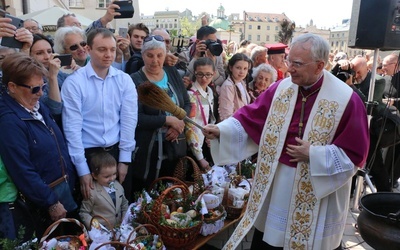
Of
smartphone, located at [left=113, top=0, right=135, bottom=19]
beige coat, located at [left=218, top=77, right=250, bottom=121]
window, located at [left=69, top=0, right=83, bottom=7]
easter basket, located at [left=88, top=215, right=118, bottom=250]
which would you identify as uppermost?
window, located at [left=69, top=0, right=83, bottom=7]

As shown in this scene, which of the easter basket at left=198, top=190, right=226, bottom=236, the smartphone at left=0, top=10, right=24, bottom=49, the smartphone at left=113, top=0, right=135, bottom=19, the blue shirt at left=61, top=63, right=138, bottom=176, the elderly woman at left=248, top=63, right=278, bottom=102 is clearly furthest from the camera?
the elderly woman at left=248, top=63, right=278, bottom=102

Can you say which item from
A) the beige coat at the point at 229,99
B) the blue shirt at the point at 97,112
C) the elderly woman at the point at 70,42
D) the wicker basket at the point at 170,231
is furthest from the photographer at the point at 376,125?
the elderly woman at the point at 70,42

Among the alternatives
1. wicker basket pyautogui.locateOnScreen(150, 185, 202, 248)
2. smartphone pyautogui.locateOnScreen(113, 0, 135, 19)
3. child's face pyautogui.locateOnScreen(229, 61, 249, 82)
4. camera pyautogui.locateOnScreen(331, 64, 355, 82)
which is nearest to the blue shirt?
wicker basket pyautogui.locateOnScreen(150, 185, 202, 248)

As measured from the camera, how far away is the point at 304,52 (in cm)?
237

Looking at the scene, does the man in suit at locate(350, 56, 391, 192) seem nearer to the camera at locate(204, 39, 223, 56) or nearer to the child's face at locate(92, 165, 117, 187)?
the camera at locate(204, 39, 223, 56)

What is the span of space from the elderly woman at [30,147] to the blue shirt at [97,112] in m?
0.24

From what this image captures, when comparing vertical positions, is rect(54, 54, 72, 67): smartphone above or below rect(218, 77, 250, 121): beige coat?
above

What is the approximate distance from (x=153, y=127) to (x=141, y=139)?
0.18 meters

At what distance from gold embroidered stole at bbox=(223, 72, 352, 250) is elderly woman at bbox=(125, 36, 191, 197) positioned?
113cm

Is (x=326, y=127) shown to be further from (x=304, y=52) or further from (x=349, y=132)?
(x=304, y=52)

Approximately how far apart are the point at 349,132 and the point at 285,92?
0.58 metres

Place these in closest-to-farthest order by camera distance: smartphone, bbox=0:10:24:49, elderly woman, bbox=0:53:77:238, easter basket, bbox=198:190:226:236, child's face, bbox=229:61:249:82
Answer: elderly woman, bbox=0:53:77:238 → smartphone, bbox=0:10:24:49 → easter basket, bbox=198:190:226:236 → child's face, bbox=229:61:249:82

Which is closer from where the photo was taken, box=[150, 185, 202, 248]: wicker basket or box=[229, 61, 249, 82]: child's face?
box=[150, 185, 202, 248]: wicker basket

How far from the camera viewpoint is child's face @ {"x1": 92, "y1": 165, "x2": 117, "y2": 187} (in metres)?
2.92
